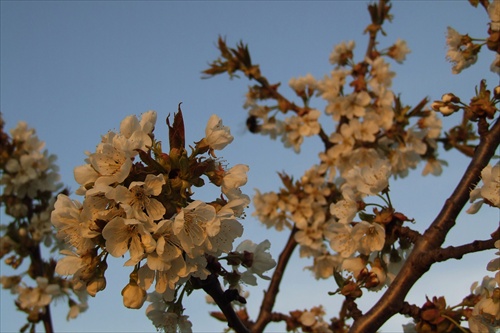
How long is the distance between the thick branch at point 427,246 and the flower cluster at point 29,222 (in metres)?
4.28

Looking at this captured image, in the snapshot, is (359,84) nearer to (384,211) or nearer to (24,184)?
(384,211)

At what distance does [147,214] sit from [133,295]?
36 cm

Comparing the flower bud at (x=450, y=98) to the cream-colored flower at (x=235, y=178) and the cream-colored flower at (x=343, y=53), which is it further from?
the cream-colored flower at (x=343, y=53)

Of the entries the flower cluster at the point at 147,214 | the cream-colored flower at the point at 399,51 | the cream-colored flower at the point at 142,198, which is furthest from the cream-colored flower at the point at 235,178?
the cream-colored flower at the point at 399,51

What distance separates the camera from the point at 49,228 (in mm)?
6164

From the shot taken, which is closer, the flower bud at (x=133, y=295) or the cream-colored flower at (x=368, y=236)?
the flower bud at (x=133, y=295)

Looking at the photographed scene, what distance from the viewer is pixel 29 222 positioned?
6336 mm

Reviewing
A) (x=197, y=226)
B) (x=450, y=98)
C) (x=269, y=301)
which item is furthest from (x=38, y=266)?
(x=450, y=98)

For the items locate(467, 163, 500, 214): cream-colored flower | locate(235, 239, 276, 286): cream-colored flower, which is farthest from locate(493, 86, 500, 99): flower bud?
locate(235, 239, 276, 286): cream-colored flower

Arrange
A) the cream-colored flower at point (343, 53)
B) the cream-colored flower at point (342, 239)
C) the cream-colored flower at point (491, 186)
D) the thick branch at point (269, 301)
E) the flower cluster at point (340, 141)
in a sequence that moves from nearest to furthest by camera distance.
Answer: the cream-colored flower at point (491, 186)
the cream-colored flower at point (342, 239)
the thick branch at point (269, 301)
the flower cluster at point (340, 141)
the cream-colored flower at point (343, 53)

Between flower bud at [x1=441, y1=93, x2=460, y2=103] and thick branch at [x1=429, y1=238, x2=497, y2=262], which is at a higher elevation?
flower bud at [x1=441, y1=93, x2=460, y2=103]

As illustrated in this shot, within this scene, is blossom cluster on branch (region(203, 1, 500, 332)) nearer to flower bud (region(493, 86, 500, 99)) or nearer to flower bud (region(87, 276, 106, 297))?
flower bud (region(493, 86, 500, 99))

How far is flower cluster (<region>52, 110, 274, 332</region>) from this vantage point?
2.01 m

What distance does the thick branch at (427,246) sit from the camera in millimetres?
2742
